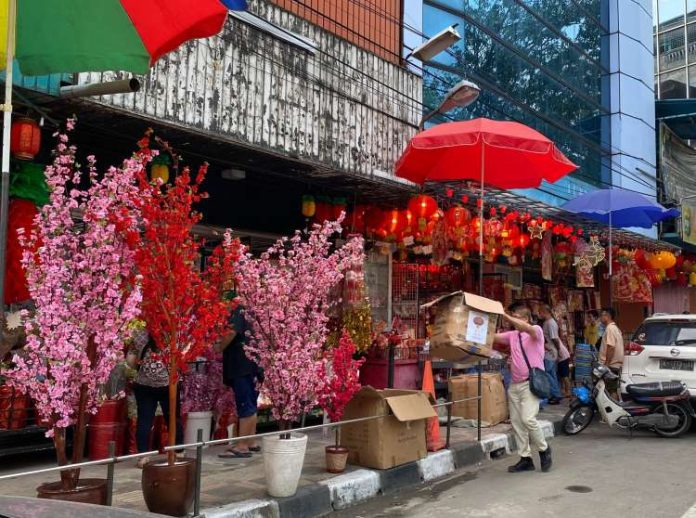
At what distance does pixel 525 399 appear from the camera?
301 inches

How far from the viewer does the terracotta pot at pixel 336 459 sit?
6.87 metres

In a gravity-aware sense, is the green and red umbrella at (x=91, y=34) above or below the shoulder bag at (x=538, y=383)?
above

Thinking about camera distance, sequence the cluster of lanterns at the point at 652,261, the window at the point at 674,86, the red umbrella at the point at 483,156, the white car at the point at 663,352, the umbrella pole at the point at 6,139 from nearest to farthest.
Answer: the umbrella pole at the point at 6,139
the red umbrella at the point at 483,156
the white car at the point at 663,352
the cluster of lanterns at the point at 652,261
the window at the point at 674,86

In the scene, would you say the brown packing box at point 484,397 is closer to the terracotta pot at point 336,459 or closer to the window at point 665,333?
the window at point 665,333

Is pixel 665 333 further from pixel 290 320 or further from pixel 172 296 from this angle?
pixel 172 296

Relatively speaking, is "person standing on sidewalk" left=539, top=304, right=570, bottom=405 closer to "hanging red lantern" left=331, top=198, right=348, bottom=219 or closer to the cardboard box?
"hanging red lantern" left=331, top=198, right=348, bottom=219

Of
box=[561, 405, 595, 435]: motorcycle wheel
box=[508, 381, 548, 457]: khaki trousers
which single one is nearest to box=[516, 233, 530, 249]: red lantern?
box=[561, 405, 595, 435]: motorcycle wheel

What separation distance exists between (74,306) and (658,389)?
28.2 ft

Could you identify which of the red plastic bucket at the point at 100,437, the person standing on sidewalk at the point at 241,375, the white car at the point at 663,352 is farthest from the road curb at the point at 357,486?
the white car at the point at 663,352

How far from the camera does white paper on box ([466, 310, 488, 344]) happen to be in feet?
20.9

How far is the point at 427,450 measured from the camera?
7.85 m

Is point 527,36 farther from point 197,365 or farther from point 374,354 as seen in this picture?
point 197,365

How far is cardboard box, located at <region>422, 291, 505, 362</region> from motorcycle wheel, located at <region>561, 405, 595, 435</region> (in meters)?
4.72

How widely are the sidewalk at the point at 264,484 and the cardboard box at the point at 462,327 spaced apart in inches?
62.9
